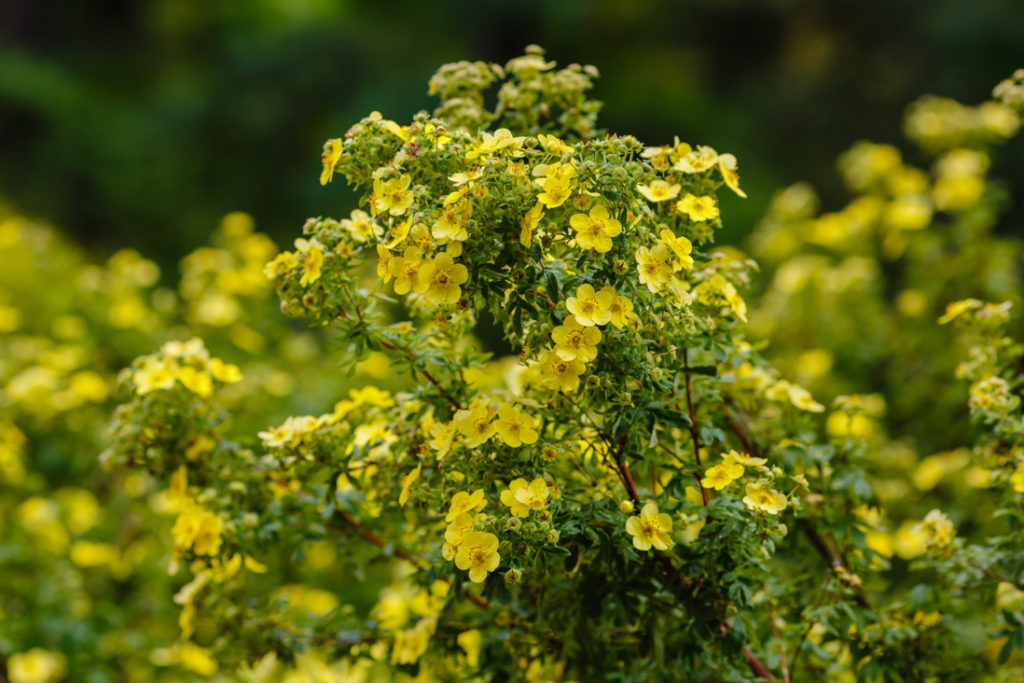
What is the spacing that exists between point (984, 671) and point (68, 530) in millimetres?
2506

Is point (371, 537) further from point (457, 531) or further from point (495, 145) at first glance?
point (495, 145)

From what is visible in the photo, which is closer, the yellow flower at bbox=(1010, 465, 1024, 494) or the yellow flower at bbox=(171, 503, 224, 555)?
the yellow flower at bbox=(1010, 465, 1024, 494)

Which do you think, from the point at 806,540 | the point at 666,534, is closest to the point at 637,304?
the point at 666,534

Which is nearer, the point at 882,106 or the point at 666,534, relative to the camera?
the point at 666,534

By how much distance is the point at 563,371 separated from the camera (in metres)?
1.24

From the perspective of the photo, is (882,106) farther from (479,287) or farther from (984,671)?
(479,287)

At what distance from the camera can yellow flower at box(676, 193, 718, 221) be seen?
1368mm

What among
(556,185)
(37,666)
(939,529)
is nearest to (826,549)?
(939,529)

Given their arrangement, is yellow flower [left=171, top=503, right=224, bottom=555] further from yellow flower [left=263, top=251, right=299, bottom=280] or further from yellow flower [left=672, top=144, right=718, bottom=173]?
yellow flower [left=672, top=144, right=718, bottom=173]

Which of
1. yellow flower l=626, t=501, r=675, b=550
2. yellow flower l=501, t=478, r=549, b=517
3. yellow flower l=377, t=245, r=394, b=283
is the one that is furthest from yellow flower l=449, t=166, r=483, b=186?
yellow flower l=626, t=501, r=675, b=550

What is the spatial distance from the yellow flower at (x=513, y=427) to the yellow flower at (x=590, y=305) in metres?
0.16

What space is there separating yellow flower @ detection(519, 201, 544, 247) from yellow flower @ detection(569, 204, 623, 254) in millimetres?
43

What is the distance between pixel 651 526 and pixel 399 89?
5050 millimetres

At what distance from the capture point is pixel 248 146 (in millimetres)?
6832
